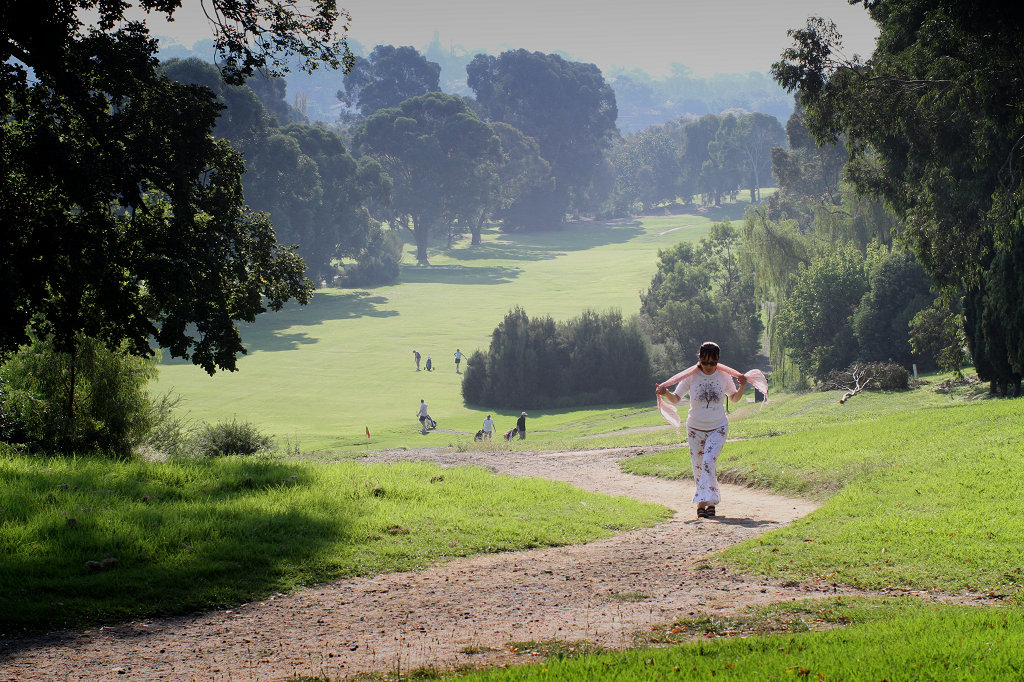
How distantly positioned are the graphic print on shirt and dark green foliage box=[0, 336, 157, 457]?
10.1m

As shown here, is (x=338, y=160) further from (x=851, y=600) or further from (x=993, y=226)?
(x=851, y=600)

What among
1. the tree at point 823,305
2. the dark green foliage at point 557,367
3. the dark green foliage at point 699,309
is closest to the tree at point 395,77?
the dark green foliage at point 699,309

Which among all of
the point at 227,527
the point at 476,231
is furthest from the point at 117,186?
the point at 476,231

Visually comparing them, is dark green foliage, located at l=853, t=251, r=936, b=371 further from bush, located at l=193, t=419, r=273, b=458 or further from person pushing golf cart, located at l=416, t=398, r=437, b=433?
bush, located at l=193, t=419, r=273, b=458

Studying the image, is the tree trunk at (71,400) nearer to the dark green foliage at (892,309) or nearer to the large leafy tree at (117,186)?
the large leafy tree at (117,186)

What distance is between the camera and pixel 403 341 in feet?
226

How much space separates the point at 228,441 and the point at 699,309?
42226 mm

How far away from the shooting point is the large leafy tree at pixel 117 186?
12539 millimetres

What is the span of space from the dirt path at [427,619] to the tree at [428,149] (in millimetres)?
109231

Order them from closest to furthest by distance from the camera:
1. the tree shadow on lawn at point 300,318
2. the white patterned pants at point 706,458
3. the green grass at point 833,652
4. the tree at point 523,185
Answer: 1. the green grass at point 833,652
2. the white patterned pants at point 706,458
3. the tree shadow on lawn at point 300,318
4. the tree at point 523,185

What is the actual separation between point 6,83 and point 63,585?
879 cm

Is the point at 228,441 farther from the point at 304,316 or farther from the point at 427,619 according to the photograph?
the point at 304,316

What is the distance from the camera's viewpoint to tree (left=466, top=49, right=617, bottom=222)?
15000 cm

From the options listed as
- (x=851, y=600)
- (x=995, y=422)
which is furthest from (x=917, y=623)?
(x=995, y=422)
